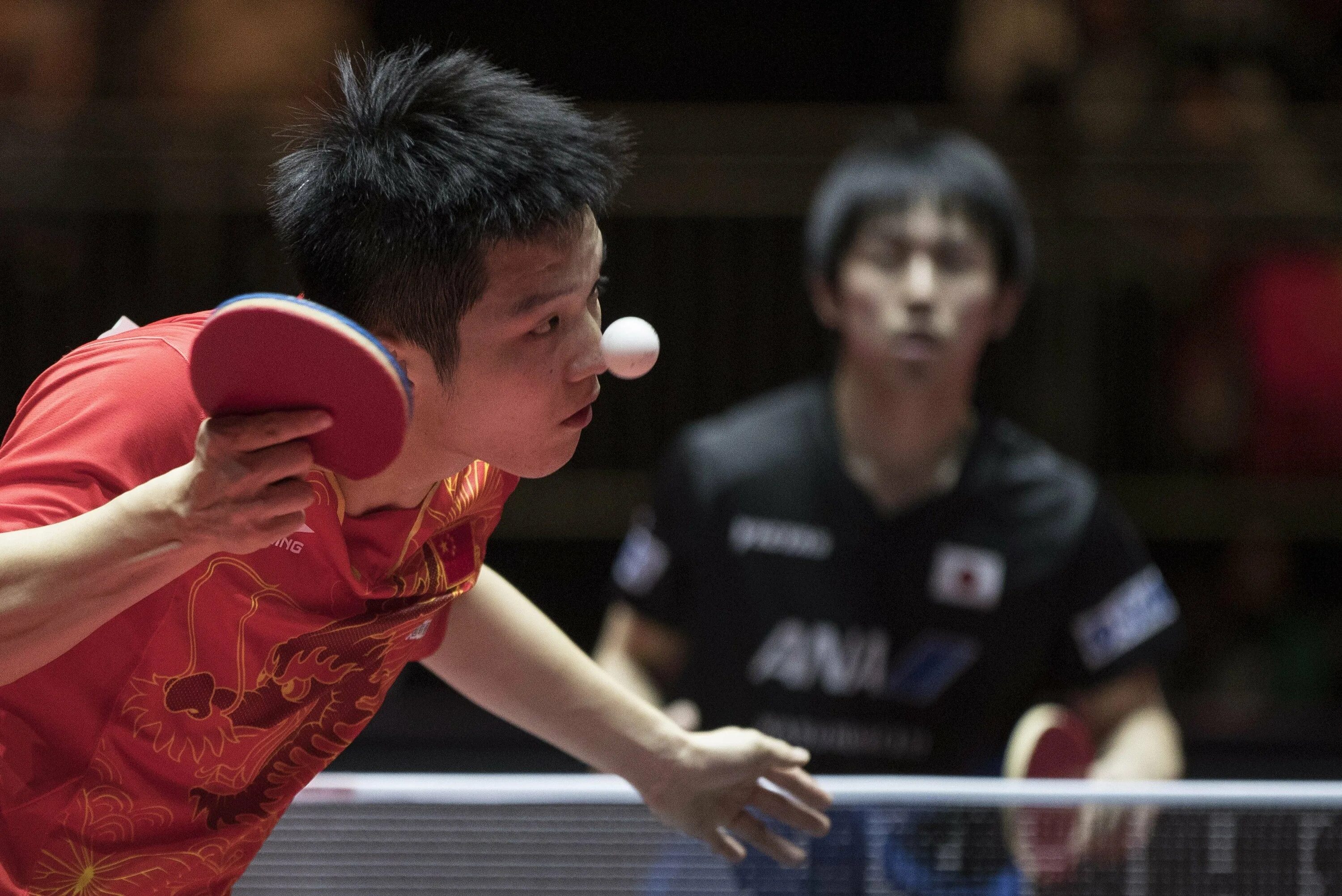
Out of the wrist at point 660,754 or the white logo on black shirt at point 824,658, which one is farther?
the white logo on black shirt at point 824,658

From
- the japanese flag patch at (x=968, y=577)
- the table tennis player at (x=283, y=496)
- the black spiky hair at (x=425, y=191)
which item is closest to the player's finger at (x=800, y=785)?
the table tennis player at (x=283, y=496)

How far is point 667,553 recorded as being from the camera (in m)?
3.86

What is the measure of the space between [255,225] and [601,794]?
15.2ft

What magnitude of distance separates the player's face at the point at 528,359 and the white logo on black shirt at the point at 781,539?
2.03 metres

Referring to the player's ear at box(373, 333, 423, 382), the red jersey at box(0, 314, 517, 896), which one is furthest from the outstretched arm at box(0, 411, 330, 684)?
the player's ear at box(373, 333, 423, 382)

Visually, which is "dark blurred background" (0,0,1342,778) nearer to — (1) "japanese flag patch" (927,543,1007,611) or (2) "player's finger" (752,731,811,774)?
(1) "japanese flag patch" (927,543,1007,611)

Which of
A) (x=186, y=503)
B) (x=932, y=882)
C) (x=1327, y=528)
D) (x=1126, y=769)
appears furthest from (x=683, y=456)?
(x=1327, y=528)

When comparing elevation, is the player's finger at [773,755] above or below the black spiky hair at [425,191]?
below

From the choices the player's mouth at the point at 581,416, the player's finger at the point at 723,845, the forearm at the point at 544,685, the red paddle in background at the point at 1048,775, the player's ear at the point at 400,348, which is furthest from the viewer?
the red paddle in background at the point at 1048,775

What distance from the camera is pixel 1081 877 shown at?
2500 millimetres

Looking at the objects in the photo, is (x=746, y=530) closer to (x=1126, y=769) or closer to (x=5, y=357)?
(x=1126, y=769)

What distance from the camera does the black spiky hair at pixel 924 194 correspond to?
3840 millimetres

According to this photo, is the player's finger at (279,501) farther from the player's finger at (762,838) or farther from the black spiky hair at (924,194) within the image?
the black spiky hair at (924,194)

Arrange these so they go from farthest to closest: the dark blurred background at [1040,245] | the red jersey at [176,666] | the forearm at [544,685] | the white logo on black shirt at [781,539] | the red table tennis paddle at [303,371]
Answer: the dark blurred background at [1040,245] → the white logo on black shirt at [781,539] → the forearm at [544,685] → the red jersey at [176,666] → the red table tennis paddle at [303,371]
